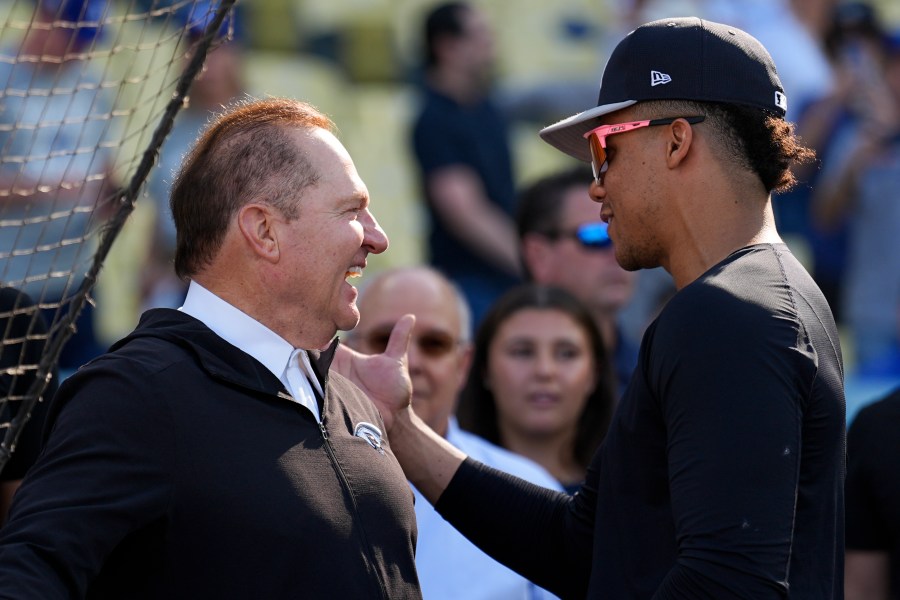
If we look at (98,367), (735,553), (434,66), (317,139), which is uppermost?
(434,66)

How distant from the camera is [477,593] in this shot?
3.35 meters

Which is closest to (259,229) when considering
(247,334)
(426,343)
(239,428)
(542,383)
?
(247,334)

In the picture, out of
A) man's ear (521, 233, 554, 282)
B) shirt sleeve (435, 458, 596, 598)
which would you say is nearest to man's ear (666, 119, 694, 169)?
shirt sleeve (435, 458, 596, 598)

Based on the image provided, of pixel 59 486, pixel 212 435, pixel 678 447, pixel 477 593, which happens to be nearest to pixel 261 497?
pixel 212 435

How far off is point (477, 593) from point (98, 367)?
143cm

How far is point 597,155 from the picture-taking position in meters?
2.50

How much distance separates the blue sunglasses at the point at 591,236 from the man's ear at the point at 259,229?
270cm

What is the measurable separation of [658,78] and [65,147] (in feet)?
12.8

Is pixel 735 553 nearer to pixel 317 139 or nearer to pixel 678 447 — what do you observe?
pixel 678 447

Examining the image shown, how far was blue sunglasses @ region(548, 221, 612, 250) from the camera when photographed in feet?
16.6

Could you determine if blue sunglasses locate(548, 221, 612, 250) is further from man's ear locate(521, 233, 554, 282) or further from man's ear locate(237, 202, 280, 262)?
man's ear locate(237, 202, 280, 262)

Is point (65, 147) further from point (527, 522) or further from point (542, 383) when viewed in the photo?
point (527, 522)

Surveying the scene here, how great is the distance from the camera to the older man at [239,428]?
2.11m

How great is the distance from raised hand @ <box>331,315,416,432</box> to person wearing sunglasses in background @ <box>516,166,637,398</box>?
211 centimetres
